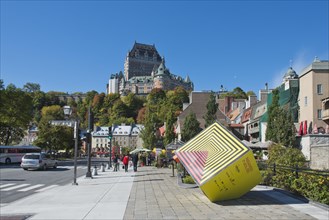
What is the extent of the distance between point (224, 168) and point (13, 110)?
5458 centimetres

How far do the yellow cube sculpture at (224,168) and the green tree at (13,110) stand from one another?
5154 centimetres

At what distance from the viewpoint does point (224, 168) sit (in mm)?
12055

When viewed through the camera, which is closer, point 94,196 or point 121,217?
point 121,217

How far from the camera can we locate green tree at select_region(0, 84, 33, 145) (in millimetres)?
59469

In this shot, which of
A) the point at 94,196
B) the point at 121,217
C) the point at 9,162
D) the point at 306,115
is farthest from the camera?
the point at 9,162

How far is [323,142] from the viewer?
37812 millimetres

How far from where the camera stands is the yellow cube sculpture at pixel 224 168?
12.2 m

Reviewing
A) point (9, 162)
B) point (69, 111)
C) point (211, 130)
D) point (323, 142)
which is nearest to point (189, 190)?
point (211, 130)

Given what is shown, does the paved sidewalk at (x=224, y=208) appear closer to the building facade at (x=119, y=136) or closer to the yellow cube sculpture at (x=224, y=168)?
the yellow cube sculpture at (x=224, y=168)

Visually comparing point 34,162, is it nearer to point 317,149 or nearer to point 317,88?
point 317,149

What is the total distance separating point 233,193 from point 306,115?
1481 inches

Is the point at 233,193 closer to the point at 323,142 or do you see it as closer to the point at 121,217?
the point at 121,217

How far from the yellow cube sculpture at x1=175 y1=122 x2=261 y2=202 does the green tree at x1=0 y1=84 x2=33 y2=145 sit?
169 feet

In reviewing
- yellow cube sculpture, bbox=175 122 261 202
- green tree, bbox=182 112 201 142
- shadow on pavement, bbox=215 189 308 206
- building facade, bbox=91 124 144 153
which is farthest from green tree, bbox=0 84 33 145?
building facade, bbox=91 124 144 153
